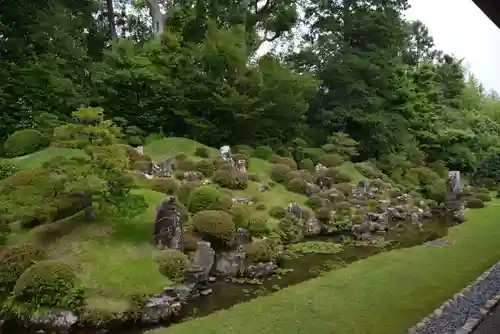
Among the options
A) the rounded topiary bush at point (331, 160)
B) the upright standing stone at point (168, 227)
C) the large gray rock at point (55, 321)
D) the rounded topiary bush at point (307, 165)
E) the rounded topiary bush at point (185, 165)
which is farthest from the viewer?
the rounded topiary bush at point (331, 160)

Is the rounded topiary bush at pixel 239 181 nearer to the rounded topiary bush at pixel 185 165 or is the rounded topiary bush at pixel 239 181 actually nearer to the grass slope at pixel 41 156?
the rounded topiary bush at pixel 185 165

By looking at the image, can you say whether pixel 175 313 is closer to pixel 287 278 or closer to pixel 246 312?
pixel 246 312

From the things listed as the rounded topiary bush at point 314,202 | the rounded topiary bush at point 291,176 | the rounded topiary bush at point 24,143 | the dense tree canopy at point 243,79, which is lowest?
the rounded topiary bush at point 314,202

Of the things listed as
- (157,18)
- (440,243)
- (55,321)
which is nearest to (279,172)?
(440,243)

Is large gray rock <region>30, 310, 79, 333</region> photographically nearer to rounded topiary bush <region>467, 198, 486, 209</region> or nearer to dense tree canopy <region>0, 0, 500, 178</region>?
dense tree canopy <region>0, 0, 500, 178</region>

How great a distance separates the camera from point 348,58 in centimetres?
2336

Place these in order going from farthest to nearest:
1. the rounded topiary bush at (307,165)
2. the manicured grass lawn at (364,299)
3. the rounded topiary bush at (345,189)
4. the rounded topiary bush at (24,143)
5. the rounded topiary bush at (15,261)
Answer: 1. the rounded topiary bush at (307,165)
2. the rounded topiary bush at (345,189)
3. the rounded topiary bush at (24,143)
4. the rounded topiary bush at (15,261)
5. the manicured grass lawn at (364,299)

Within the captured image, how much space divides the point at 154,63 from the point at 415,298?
1700 centimetres

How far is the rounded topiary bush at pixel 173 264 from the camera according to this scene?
8655 millimetres

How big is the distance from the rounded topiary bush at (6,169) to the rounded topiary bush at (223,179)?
6.11 meters

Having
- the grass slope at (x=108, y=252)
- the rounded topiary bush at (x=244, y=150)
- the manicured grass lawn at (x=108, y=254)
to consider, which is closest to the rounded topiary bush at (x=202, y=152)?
the rounded topiary bush at (x=244, y=150)

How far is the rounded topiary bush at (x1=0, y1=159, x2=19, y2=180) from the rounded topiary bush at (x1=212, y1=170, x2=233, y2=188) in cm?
611

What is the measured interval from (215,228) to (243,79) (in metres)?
11.5

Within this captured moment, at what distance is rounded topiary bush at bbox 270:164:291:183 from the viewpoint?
17812 millimetres
